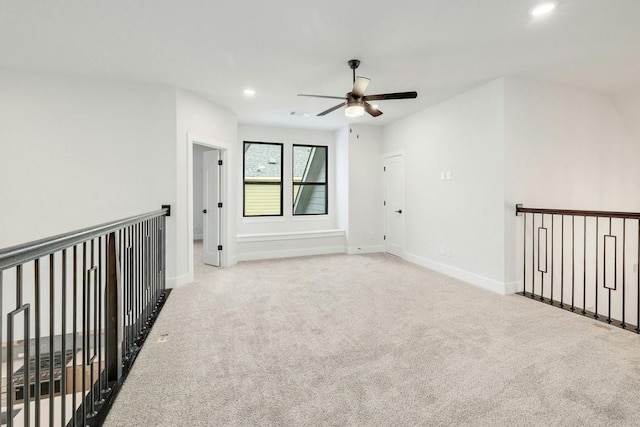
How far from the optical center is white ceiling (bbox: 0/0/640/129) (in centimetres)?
249

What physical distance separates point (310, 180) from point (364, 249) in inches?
75.0

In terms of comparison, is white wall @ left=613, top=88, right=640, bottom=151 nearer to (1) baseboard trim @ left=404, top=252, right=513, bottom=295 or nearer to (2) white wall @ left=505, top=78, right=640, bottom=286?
(2) white wall @ left=505, top=78, right=640, bottom=286

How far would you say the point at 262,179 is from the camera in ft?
22.1

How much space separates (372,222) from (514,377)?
4561mm

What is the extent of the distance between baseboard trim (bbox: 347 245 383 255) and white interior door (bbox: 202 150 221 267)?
8.28 ft

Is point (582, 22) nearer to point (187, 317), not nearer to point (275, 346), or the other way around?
point (275, 346)

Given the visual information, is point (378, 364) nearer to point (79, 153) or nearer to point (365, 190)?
point (79, 153)

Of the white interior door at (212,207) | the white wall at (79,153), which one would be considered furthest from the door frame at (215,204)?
the white wall at (79,153)

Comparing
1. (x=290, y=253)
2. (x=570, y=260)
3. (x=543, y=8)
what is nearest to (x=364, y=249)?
(x=290, y=253)

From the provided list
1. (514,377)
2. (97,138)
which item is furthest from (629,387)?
(97,138)

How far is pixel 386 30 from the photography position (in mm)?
2795

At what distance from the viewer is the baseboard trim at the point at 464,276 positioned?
387cm

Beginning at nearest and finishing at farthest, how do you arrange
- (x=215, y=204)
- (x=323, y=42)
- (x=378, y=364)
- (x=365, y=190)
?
1. (x=378, y=364)
2. (x=323, y=42)
3. (x=215, y=204)
4. (x=365, y=190)

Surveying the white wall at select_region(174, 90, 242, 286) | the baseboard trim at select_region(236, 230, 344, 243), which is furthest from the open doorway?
the baseboard trim at select_region(236, 230, 344, 243)
